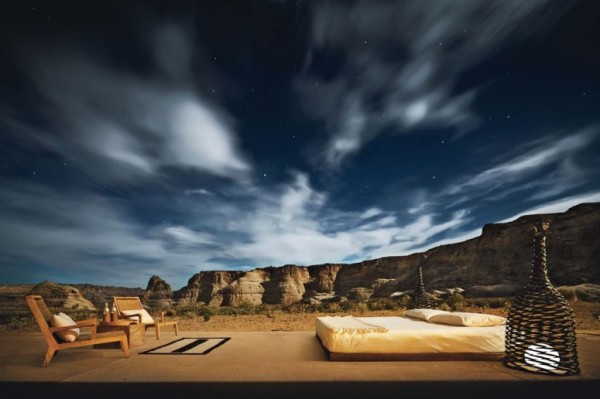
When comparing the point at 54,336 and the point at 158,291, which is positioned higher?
the point at 158,291

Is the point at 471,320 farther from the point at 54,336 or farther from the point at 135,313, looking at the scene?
the point at 135,313

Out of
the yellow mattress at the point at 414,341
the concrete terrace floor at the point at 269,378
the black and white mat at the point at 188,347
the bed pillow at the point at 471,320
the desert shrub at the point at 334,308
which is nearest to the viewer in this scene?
the concrete terrace floor at the point at 269,378

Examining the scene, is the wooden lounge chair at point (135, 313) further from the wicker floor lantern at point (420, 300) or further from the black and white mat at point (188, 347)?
the wicker floor lantern at point (420, 300)

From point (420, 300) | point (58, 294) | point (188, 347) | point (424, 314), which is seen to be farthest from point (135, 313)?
point (58, 294)

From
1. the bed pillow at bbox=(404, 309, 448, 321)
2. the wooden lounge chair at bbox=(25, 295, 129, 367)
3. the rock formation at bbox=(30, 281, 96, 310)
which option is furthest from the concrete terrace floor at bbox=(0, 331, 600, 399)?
the rock formation at bbox=(30, 281, 96, 310)

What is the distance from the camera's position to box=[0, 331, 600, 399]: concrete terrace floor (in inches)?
132

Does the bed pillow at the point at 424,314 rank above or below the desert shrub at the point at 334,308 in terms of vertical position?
above

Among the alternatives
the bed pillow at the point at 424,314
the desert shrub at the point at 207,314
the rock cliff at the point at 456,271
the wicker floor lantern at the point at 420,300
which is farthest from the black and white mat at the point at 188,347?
the rock cliff at the point at 456,271

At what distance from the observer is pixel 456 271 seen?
1516 inches

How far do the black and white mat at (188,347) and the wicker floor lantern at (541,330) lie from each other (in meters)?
4.66

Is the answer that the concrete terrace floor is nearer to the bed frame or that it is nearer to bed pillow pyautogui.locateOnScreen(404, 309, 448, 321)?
the bed frame

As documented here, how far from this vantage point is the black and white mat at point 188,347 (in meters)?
5.52

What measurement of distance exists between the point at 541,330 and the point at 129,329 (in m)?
6.20

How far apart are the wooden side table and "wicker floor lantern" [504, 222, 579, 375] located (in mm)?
5907
